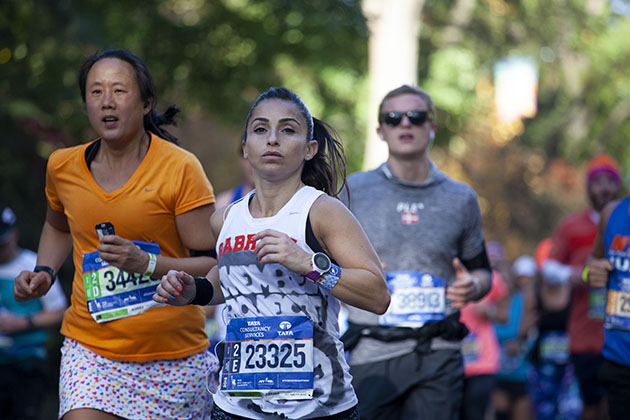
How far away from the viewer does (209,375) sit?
186 inches

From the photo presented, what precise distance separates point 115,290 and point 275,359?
3.55ft

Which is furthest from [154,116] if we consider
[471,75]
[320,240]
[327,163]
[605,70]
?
[605,70]

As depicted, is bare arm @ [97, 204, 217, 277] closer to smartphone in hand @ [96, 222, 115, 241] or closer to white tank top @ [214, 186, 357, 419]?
smartphone in hand @ [96, 222, 115, 241]

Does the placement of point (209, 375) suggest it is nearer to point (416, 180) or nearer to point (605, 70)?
point (416, 180)

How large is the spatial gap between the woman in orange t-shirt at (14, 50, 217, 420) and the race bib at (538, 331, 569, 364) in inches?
305

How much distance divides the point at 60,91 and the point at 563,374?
714cm

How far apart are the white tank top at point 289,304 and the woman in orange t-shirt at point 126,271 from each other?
2.20 feet

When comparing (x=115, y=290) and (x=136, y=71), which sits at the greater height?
(x=136, y=71)

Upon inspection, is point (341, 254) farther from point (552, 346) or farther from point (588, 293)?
point (552, 346)

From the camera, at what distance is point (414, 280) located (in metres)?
5.68

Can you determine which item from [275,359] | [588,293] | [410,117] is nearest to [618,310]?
[410,117]

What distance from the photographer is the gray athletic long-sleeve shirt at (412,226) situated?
18.8 ft

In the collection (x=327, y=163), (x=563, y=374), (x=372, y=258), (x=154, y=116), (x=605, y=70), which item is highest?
(x=605, y=70)

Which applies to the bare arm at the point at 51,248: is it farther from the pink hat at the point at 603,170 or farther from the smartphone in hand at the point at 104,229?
the pink hat at the point at 603,170
